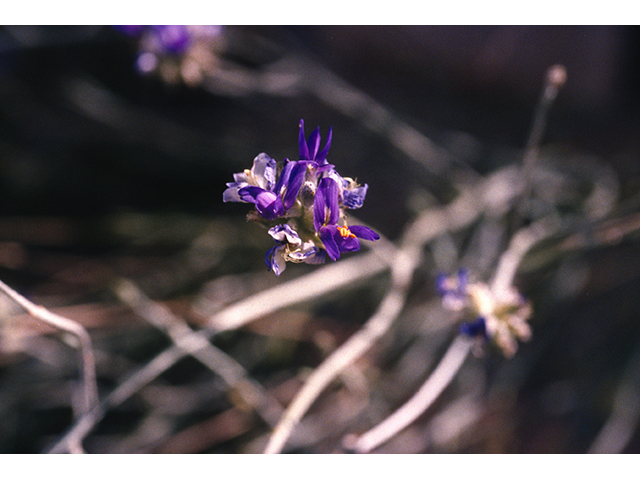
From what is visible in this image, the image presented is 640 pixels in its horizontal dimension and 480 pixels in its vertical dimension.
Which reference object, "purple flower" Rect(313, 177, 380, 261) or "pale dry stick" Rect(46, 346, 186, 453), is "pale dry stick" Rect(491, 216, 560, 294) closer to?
"purple flower" Rect(313, 177, 380, 261)

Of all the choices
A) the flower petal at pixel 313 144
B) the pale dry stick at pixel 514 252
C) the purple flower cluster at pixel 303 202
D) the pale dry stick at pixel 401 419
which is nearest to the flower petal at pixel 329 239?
the purple flower cluster at pixel 303 202

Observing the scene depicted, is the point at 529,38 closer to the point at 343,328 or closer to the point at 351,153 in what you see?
the point at 351,153

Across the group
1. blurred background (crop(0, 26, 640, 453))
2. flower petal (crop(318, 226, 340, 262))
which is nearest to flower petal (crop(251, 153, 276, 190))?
flower petal (crop(318, 226, 340, 262))

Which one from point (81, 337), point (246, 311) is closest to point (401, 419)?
point (246, 311)

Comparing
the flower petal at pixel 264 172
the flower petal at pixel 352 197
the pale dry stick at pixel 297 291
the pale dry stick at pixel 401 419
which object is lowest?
the pale dry stick at pixel 401 419

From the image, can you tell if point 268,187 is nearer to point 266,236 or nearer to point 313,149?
point 313,149

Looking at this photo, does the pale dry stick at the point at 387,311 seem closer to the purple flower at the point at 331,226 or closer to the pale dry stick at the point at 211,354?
the pale dry stick at the point at 211,354
